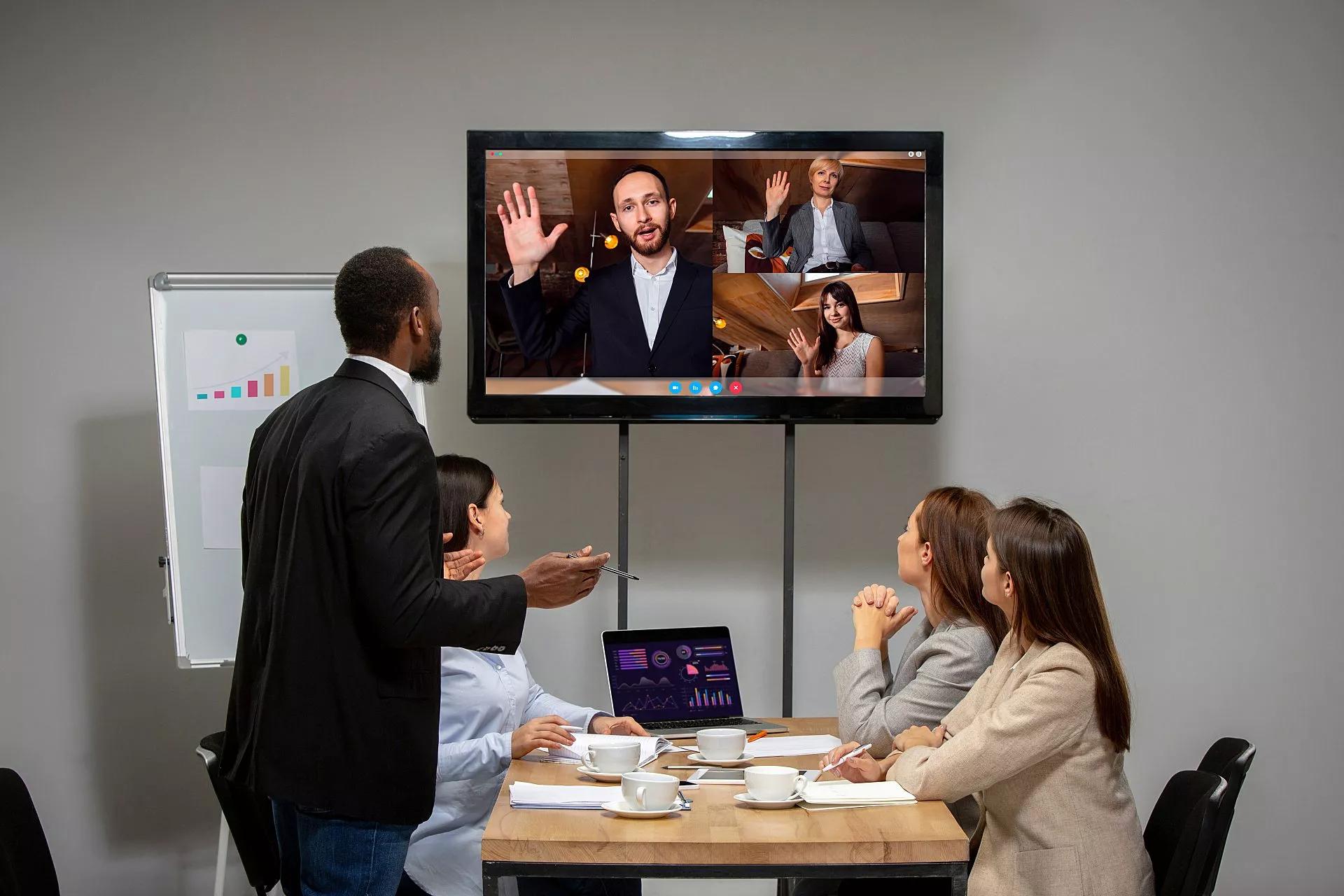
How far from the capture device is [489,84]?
3.36 m

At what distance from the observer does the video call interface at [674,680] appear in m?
2.56

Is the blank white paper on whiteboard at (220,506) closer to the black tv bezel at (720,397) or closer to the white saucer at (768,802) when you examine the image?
the black tv bezel at (720,397)

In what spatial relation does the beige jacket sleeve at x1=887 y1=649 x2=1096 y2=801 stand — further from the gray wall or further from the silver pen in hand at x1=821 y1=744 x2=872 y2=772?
the gray wall

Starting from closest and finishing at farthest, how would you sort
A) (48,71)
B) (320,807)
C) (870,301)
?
1. (320,807)
2. (870,301)
3. (48,71)

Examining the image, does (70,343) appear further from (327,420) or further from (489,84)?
(327,420)

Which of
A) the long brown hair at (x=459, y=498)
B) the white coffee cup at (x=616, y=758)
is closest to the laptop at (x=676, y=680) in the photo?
the long brown hair at (x=459, y=498)

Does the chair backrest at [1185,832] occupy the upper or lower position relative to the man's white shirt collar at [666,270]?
lower

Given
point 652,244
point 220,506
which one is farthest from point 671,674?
point 220,506

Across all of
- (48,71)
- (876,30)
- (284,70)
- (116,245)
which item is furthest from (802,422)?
(48,71)

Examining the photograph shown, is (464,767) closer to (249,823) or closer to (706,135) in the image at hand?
(249,823)

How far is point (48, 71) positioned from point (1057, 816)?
10.7 feet

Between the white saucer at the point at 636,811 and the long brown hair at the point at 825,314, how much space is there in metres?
1.51

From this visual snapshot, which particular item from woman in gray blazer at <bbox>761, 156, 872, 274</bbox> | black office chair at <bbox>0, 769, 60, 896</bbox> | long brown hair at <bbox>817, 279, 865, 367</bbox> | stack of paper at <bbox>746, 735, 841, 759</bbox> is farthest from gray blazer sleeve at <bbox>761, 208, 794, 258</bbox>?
black office chair at <bbox>0, 769, 60, 896</bbox>

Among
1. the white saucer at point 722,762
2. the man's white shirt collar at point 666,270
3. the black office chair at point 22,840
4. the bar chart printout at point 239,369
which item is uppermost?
the man's white shirt collar at point 666,270
